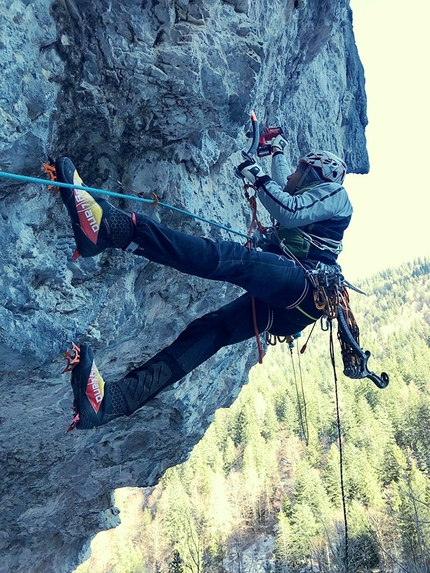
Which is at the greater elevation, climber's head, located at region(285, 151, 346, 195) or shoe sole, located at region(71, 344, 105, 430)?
climber's head, located at region(285, 151, 346, 195)

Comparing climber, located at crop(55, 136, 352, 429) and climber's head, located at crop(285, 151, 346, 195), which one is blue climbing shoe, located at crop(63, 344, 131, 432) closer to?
climber, located at crop(55, 136, 352, 429)

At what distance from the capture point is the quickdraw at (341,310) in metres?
3.40

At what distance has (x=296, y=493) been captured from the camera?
32.3 meters

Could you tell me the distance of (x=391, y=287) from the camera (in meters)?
137

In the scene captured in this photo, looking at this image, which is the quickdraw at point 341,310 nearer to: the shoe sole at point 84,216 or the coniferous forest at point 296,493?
the shoe sole at point 84,216

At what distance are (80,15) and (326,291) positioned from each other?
2440 mm

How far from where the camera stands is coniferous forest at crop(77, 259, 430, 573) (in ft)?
85.4

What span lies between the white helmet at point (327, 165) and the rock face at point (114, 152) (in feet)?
2.28

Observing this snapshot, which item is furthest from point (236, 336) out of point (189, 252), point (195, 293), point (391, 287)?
point (391, 287)

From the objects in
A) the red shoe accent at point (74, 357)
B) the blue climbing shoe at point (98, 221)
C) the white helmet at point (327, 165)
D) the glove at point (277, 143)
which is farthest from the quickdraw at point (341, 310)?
the red shoe accent at point (74, 357)

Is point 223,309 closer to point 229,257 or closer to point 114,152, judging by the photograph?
point 229,257

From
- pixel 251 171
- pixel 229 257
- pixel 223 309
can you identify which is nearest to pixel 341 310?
pixel 223 309

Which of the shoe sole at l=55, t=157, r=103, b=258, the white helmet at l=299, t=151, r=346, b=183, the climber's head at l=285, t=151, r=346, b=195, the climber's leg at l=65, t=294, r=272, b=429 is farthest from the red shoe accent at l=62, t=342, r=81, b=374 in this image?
the white helmet at l=299, t=151, r=346, b=183

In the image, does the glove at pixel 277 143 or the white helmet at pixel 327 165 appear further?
the glove at pixel 277 143
